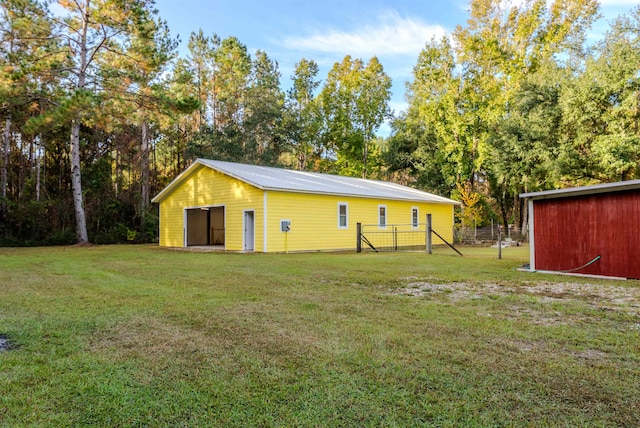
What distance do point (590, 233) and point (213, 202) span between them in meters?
13.0

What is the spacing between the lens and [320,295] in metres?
6.00

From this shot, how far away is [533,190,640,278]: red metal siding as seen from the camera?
8109 mm

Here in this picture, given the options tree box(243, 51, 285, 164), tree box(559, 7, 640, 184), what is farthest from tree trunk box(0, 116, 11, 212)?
tree box(559, 7, 640, 184)

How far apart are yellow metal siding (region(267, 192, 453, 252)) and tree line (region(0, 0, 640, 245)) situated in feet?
20.2

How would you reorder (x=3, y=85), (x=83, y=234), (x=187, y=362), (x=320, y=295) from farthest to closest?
1. (x=83, y=234)
2. (x=3, y=85)
3. (x=320, y=295)
4. (x=187, y=362)

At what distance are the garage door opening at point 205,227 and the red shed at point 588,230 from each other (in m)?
14.6

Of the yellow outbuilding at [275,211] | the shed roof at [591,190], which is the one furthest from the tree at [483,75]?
the shed roof at [591,190]

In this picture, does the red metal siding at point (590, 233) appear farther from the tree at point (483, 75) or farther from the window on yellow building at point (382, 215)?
the tree at point (483, 75)

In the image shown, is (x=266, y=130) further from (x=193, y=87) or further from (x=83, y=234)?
(x=83, y=234)

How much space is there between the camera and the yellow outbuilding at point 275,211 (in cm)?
1528

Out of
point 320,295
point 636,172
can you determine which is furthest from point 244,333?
point 636,172

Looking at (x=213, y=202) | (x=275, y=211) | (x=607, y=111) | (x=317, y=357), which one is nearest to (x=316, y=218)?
(x=275, y=211)

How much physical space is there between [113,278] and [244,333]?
16.2 ft

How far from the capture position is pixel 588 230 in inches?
344
